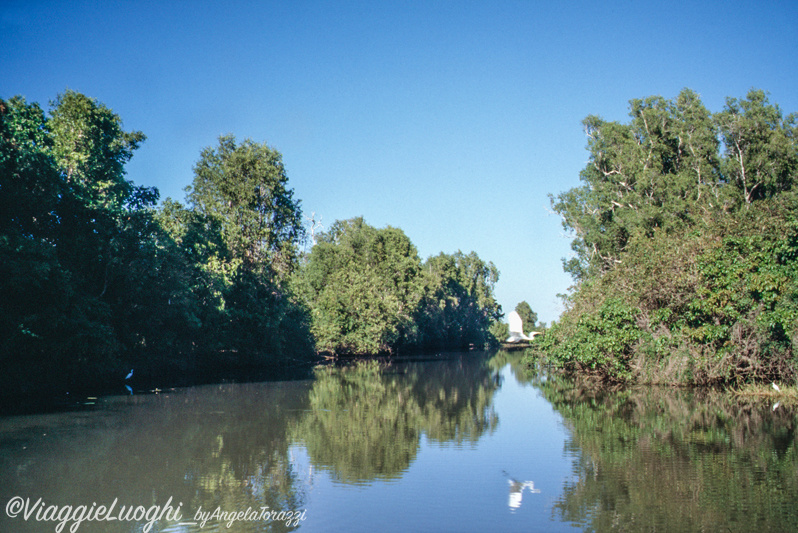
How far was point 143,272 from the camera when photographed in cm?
2631

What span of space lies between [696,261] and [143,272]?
70.6 feet

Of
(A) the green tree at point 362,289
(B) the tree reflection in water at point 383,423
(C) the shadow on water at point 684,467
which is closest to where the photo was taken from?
(C) the shadow on water at point 684,467

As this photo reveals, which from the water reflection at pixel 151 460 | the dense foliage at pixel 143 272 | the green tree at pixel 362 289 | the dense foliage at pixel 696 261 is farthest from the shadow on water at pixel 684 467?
the green tree at pixel 362 289

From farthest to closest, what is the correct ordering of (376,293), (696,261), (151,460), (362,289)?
1. (376,293)
2. (362,289)
3. (696,261)
4. (151,460)

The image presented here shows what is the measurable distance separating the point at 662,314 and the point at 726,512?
1441 centimetres

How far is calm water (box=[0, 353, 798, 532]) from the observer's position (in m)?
7.29

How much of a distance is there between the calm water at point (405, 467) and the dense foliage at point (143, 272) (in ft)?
15.1

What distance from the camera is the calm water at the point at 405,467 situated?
7.29 m

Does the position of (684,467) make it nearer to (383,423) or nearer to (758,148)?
(383,423)

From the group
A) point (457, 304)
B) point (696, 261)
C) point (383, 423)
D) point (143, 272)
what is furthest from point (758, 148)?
point (457, 304)

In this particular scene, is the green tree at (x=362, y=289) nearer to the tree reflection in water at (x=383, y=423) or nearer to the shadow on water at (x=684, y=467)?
the tree reflection in water at (x=383, y=423)

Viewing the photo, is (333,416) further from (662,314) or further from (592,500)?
(662,314)

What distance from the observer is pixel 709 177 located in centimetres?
3666

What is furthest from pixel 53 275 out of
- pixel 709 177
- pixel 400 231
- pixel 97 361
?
pixel 400 231
